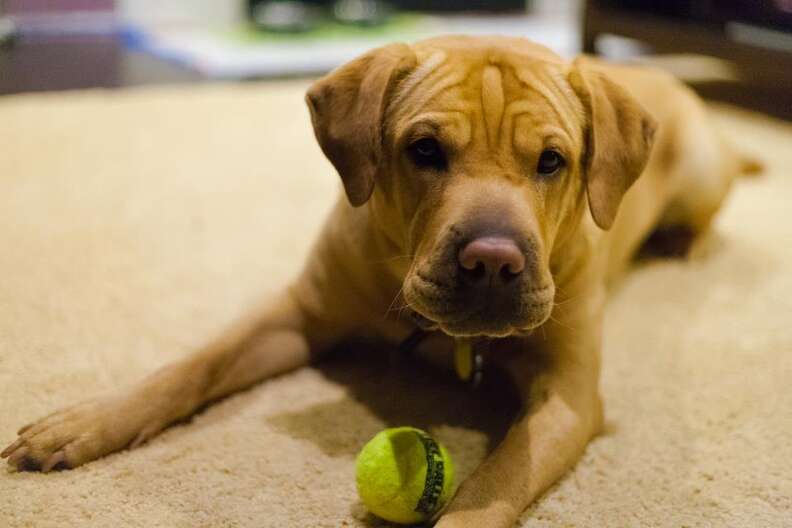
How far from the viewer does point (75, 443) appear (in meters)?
1.62

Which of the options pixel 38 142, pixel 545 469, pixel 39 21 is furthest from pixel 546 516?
pixel 39 21

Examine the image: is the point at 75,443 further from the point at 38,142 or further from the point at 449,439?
the point at 38,142

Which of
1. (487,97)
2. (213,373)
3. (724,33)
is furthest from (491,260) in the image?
(724,33)

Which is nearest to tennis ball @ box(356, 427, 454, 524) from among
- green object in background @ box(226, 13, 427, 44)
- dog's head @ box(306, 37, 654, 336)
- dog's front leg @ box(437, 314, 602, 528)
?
dog's front leg @ box(437, 314, 602, 528)

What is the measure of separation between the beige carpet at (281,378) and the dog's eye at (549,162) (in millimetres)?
556

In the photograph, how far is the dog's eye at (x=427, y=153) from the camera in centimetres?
167

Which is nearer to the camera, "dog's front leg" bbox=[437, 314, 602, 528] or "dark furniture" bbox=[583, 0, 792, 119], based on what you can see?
"dog's front leg" bbox=[437, 314, 602, 528]

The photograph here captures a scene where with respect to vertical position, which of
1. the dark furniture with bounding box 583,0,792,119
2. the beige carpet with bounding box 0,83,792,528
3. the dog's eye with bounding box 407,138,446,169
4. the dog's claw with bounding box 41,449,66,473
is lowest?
the beige carpet with bounding box 0,83,792,528

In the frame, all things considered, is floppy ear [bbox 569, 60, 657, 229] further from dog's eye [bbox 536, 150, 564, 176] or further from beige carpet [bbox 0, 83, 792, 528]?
beige carpet [bbox 0, 83, 792, 528]

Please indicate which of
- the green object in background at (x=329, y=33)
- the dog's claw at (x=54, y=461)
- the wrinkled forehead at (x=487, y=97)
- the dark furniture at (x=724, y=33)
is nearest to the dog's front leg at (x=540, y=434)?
the wrinkled forehead at (x=487, y=97)

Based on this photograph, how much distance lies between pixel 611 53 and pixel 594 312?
4656mm

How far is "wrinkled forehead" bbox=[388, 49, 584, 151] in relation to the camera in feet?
5.43

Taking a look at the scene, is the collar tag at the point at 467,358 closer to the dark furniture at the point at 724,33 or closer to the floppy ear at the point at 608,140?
the floppy ear at the point at 608,140

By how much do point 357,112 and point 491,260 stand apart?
0.44 m
